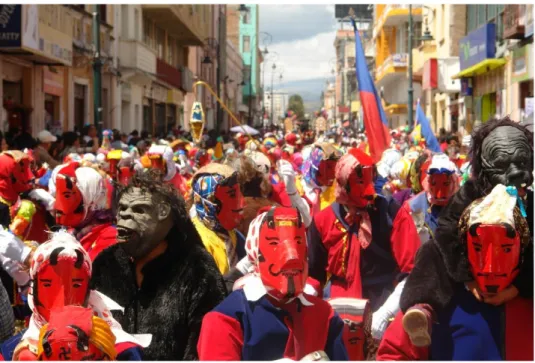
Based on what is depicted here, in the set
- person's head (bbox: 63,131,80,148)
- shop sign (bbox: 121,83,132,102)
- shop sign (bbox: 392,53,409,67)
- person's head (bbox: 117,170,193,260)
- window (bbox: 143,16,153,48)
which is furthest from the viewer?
shop sign (bbox: 392,53,409,67)

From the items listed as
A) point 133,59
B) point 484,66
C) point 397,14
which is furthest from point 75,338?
point 397,14

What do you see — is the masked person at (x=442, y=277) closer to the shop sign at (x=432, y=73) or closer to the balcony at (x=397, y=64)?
the shop sign at (x=432, y=73)

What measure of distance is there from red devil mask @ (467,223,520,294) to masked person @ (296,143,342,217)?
441 centimetres

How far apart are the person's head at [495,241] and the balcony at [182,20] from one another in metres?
29.1

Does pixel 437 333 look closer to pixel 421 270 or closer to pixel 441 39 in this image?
pixel 421 270

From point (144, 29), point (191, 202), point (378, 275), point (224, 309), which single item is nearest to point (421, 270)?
point (224, 309)

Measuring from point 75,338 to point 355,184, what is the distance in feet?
9.88

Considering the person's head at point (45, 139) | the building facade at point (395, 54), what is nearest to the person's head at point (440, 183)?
the person's head at point (45, 139)

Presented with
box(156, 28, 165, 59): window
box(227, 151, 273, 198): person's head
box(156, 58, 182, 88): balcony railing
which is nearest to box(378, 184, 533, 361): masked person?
box(227, 151, 273, 198): person's head

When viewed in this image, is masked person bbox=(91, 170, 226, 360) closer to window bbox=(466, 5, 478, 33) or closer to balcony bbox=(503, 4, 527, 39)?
balcony bbox=(503, 4, 527, 39)

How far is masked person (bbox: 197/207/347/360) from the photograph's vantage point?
3.22 metres

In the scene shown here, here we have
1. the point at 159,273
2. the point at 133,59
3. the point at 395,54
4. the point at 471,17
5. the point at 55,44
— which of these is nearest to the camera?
the point at 159,273

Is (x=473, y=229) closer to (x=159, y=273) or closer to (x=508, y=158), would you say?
(x=508, y=158)

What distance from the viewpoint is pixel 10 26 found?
16062 mm
